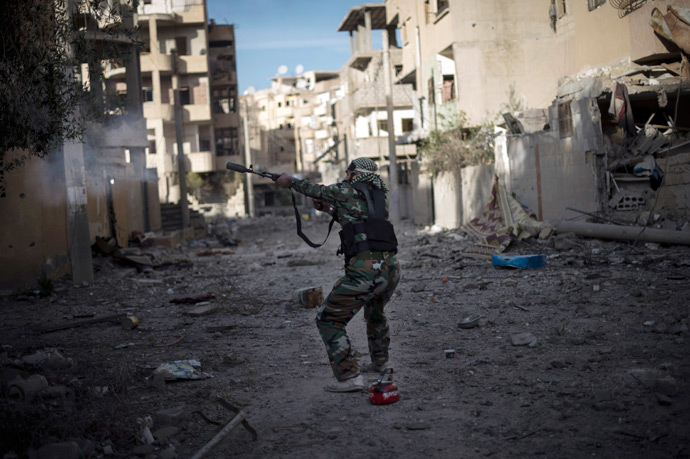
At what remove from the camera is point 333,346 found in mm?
4496

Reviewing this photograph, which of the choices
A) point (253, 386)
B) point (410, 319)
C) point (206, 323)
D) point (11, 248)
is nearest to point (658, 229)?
point (410, 319)

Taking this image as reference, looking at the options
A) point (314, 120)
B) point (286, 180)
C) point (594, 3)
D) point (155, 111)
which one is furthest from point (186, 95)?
point (286, 180)

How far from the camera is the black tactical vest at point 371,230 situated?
14.9 feet

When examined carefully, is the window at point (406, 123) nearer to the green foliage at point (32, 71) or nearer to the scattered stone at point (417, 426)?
the green foliage at point (32, 71)

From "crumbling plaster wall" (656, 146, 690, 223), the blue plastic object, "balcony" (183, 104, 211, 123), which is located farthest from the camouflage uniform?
"balcony" (183, 104, 211, 123)

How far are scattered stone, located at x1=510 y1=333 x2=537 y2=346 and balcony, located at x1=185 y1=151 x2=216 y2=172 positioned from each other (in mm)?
39662

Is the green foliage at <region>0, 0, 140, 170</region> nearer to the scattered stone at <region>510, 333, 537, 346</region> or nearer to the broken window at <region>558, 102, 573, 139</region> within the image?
the scattered stone at <region>510, 333, 537, 346</region>

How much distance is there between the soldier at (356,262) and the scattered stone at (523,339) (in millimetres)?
1610

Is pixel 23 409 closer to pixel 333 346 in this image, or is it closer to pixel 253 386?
pixel 253 386

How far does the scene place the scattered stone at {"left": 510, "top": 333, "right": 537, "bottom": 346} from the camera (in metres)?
5.73

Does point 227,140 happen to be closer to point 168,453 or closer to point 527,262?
point 527,262

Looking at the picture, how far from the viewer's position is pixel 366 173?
472cm

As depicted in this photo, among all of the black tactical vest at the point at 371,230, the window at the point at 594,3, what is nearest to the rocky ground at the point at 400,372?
the black tactical vest at the point at 371,230

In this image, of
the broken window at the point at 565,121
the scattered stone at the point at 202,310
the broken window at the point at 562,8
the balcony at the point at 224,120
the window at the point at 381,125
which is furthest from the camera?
the balcony at the point at 224,120
